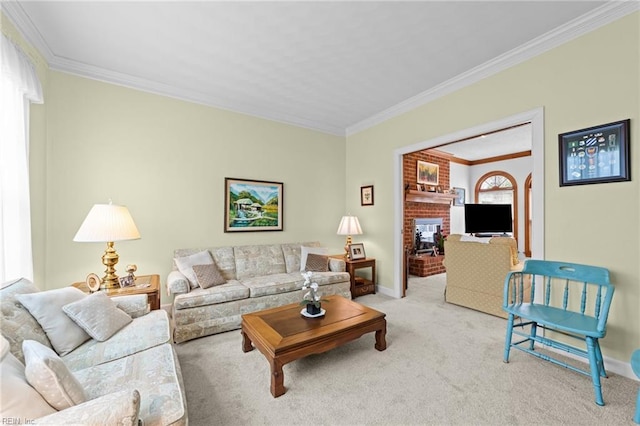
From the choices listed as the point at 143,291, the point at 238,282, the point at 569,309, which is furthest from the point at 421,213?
the point at 143,291

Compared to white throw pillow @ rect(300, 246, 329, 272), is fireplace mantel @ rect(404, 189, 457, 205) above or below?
above

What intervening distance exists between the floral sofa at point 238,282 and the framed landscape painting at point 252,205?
0.34m

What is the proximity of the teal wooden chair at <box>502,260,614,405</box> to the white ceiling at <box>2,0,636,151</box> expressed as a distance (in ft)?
6.86

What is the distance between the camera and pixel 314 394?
6.21ft

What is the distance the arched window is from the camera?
6.84m

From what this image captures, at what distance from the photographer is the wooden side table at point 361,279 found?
13.5 feet

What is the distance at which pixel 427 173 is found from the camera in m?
6.17

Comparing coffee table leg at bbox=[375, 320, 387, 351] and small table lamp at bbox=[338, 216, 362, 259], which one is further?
small table lamp at bbox=[338, 216, 362, 259]

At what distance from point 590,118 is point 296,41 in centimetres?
267

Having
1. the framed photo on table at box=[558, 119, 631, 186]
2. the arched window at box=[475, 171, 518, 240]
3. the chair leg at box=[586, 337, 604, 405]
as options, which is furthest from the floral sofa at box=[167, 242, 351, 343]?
the arched window at box=[475, 171, 518, 240]

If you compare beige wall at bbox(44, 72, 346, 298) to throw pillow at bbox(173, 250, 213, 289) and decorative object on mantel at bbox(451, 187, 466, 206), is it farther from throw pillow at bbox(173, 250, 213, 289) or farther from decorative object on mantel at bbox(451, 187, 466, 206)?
decorative object on mantel at bbox(451, 187, 466, 206)

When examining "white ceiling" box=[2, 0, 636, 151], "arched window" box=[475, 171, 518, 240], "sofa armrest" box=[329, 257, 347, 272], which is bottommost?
"sofa armrest" box=[329, 257, 347, 272]

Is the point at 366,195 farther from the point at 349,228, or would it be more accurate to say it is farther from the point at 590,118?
the point at 590,118

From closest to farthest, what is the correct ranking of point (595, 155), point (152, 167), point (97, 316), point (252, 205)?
point (97, 316)
point (595, 155)
point (152, 167)
point (252, 205)
